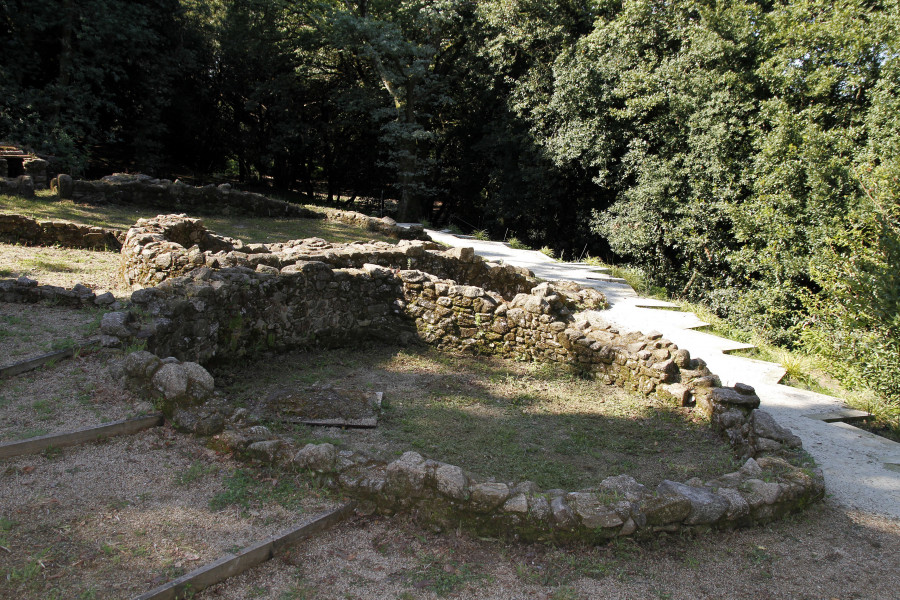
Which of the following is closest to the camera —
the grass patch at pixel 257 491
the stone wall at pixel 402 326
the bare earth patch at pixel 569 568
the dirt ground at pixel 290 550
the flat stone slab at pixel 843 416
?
the dirt ground at pixel 290 550

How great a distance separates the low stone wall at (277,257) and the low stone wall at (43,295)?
0.98 m

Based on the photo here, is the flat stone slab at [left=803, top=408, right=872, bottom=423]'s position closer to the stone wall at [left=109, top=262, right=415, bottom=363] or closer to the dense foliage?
the dense foliage

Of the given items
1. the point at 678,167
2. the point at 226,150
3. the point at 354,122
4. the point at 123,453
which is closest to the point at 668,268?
the point at 678,167

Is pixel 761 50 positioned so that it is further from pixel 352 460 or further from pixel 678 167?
pixel 352 460

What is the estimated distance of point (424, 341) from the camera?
777 centimetres

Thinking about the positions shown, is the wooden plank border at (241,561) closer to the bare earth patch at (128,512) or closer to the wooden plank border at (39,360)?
the bare earth patch at (128,512)

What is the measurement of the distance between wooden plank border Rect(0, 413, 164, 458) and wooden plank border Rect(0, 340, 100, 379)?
1.28 m

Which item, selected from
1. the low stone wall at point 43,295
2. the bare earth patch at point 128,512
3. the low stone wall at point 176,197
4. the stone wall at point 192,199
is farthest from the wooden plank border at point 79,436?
the low stone wall at point 176,197

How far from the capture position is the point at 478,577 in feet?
11.1

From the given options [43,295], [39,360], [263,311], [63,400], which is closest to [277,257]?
[263,311]

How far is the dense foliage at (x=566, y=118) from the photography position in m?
10.5

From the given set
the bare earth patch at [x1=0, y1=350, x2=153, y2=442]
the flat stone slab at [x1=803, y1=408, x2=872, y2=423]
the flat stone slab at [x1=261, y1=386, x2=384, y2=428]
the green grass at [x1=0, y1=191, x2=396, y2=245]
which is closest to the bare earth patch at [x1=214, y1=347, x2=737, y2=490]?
the flat stone slab at [x1=261, y1=386, x2=384, y2=428]

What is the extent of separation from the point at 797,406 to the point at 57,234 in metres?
11.1

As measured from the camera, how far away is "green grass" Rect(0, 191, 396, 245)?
11.0 meters
